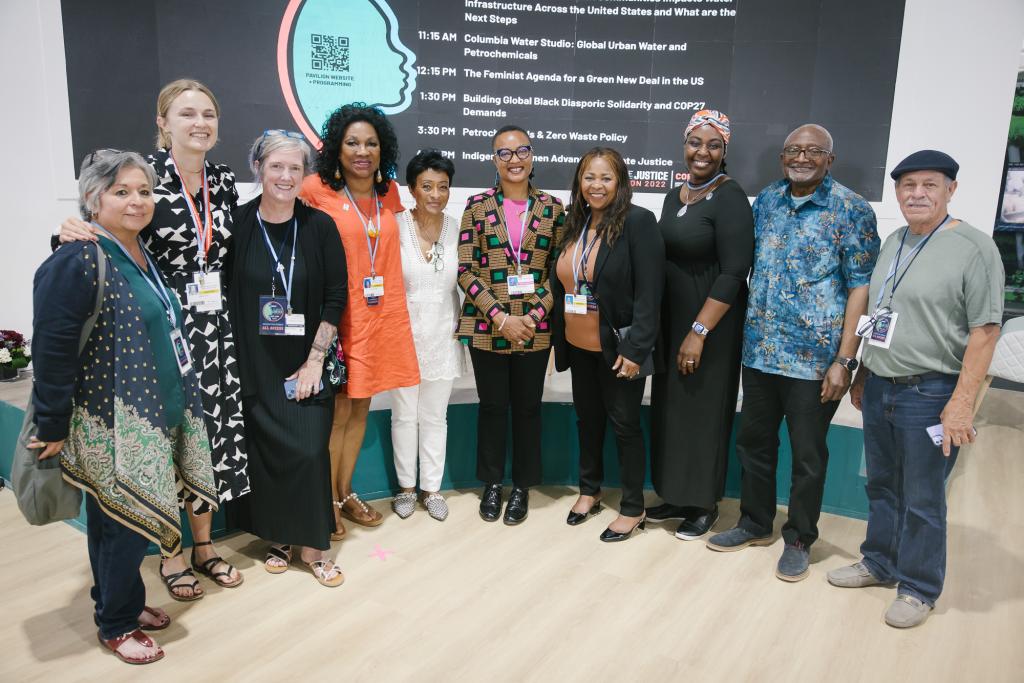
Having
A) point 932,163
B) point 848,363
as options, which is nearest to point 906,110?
point 932,163

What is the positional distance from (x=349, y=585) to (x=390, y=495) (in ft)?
2.72

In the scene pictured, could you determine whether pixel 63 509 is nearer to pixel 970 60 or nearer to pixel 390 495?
pixel 390 495

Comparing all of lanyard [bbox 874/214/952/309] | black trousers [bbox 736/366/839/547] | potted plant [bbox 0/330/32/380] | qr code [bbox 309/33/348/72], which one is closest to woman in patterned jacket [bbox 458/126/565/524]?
black trousers [bbox 736/366/839/547]

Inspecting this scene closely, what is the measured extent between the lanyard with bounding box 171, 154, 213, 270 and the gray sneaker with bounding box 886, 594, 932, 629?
8.99 ft

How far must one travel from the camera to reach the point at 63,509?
1.97 meters

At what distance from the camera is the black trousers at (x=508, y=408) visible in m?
3.06

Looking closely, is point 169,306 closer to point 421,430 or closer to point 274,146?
point 274,146

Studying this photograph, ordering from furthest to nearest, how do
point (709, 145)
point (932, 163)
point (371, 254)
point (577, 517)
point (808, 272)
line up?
point (577, 517) → point (371, 254) → point (709, 145) → point (808, 272) → point (932, 163)

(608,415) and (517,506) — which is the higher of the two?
(608,415)

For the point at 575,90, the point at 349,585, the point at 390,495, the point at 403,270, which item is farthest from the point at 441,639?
the point at 575,90

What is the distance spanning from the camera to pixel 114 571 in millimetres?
2051

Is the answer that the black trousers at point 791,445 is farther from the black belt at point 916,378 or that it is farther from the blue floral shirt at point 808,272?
the black belt at point 916,378

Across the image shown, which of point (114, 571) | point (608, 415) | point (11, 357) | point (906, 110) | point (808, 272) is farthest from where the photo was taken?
point (906, 110)

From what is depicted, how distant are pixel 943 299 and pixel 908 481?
2.17 ft
